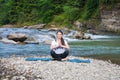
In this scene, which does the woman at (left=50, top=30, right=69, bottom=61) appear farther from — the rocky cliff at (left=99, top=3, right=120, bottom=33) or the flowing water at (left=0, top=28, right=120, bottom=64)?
the rocky cliff at (left=99, top=3, right=120, bottom=33)

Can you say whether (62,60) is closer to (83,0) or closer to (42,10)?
(83,0)

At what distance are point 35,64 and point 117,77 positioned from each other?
440cm

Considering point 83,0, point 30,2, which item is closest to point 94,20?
point 83,0

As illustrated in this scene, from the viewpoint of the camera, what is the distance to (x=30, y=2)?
84.7m

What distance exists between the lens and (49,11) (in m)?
73.8

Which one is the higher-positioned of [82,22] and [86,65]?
[86,65]

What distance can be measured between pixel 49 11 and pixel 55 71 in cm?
5917

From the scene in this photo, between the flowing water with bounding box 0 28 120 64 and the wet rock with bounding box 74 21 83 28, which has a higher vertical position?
the flowing water with bounding box 0 28 120 64

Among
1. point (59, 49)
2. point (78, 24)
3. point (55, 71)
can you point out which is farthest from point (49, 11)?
point (55, 71)

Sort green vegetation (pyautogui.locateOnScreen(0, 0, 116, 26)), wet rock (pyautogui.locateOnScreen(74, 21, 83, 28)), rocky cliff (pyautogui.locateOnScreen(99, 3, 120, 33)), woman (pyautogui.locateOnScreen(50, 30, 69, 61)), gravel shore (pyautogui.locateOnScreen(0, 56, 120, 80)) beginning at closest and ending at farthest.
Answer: gravel shore (pyautogui.locateOnScreen(0, 56, 120, 80))
woman (pyautogui.locateOnScreen(50, 30, 69, 61))
rocky cliff (pyautogui.locateOnScreen(99, 3, 120, 33))
wet rock (pyautogui.locateOnScreen(74, 21, 83, 28))
green vegetation (pyautogui.locateOnScreen(0, 0, 116, 26))

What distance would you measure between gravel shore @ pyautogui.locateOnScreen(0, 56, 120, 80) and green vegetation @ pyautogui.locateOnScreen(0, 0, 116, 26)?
39.9 metres

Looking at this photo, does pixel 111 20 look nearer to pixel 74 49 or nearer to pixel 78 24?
pixel 78 24

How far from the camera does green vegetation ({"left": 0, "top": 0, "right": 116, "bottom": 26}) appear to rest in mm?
59956

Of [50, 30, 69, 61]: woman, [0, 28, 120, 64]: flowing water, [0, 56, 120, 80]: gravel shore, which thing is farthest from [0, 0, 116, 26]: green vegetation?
[0, 56, 120, 80]: gravel shore
